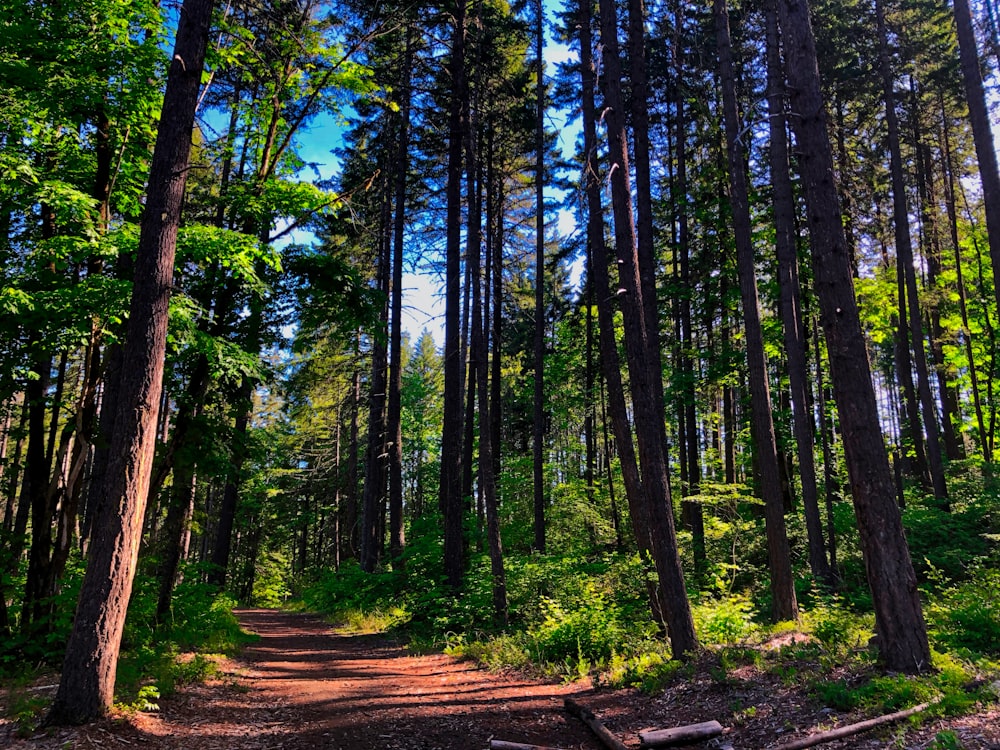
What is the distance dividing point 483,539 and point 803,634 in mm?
13914

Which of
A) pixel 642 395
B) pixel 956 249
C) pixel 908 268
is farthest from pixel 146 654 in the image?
pixel 956 249

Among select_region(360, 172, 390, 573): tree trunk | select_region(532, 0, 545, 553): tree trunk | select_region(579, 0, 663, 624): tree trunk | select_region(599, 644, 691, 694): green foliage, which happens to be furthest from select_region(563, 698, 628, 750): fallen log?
select_region(360, 172, 390, 573): tree trunk

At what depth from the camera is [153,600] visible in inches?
375

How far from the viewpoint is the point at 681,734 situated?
18.3 ft

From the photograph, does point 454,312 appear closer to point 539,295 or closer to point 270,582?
point 539,295

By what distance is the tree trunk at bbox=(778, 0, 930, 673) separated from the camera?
6.04 metres

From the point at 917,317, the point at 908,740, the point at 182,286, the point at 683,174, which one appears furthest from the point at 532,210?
the point at 908,740

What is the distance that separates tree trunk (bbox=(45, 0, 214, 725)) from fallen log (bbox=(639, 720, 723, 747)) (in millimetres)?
5529

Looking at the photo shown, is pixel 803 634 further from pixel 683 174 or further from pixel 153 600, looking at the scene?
pixel 683 174

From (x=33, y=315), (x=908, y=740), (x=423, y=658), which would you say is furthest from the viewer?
(x=423, y=658)

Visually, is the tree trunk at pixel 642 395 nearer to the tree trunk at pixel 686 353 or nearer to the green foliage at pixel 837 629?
the green foliage at pixel 837 629

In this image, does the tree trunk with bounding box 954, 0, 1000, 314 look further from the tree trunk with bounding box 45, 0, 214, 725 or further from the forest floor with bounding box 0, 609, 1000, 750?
the tree trunk with bounding box 45, 0, 214, 725

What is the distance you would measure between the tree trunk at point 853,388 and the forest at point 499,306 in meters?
0.04

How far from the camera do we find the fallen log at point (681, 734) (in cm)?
546
